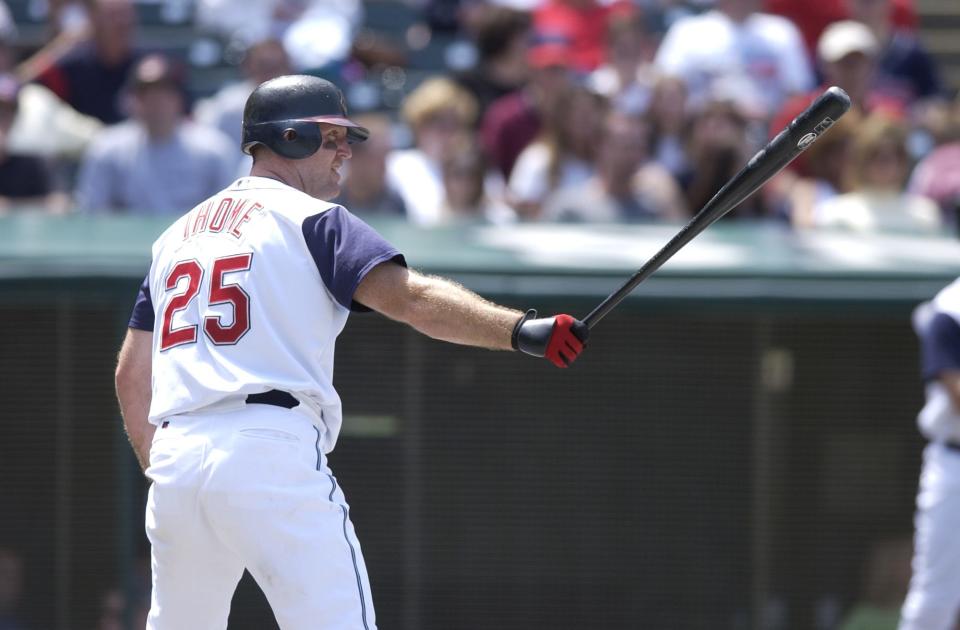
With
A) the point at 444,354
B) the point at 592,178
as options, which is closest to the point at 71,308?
the point at 444,354

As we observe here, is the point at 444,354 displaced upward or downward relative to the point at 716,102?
downward

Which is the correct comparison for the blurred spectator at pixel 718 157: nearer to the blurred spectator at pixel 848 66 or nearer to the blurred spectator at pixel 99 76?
the blurred spectator at pixel 848 66

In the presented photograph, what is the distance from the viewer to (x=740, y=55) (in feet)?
28.0

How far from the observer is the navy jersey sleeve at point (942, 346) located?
510 centimetres

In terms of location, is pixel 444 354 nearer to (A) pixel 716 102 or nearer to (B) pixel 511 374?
(B) pixel 511 374

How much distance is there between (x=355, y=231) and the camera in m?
3.50

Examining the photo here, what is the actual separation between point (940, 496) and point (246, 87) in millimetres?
4277

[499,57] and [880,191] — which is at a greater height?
[499,57]

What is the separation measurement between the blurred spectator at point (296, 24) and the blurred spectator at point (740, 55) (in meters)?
1.87

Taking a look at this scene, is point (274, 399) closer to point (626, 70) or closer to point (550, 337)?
point (550, 337)

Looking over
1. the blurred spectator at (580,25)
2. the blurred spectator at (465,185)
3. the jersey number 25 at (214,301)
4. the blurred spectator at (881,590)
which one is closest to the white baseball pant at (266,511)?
the jersey number 25 at (214,301)

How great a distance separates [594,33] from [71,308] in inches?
166

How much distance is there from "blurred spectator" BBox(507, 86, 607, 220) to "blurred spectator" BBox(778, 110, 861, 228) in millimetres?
1000

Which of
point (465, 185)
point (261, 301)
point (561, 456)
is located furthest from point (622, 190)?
point (261, 301)
